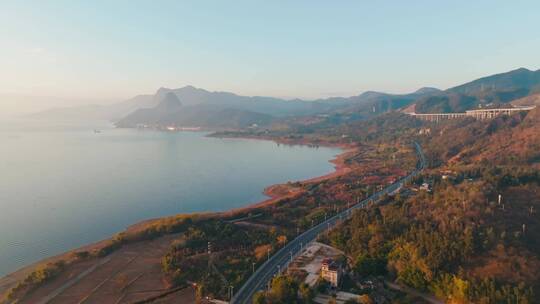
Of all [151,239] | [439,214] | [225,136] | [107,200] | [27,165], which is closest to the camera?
[439,214]

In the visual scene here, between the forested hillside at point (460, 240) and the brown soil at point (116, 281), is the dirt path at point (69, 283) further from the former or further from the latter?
the forested hillside at point (460, 240)

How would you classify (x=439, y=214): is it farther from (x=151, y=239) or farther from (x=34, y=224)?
(x=34, y=224)

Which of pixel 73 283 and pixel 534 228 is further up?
pixel 534 228

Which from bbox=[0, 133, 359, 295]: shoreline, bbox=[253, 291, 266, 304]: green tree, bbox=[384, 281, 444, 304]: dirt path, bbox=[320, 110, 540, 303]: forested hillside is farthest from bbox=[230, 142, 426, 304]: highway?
bbox=[0, 133, 359, 295]: shoreline

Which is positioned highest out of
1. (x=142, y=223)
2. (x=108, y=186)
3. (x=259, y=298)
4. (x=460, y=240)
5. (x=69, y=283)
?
(x=460, y=240)

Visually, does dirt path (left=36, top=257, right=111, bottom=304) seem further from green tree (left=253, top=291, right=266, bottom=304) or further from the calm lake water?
green tree (left=253, top=291, right=266, bottom=304)

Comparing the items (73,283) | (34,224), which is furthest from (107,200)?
(73,283)

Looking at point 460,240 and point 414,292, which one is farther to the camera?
point 460,240

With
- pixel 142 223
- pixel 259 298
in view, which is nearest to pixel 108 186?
pixel 142 223

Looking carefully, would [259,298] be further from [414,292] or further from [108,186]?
[108,186]
